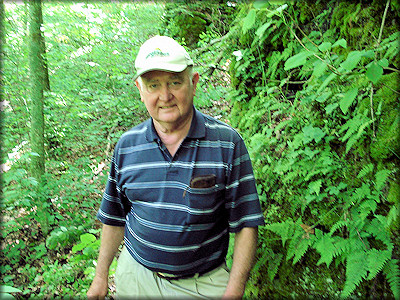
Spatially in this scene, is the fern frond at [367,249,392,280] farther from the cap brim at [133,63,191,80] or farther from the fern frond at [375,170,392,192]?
the cap brim at [133,63,191,80]

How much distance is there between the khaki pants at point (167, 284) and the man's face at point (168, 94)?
125cm

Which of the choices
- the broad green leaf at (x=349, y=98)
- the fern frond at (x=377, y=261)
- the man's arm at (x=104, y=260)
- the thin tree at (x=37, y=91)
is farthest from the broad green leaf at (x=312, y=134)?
the thin tree at (x=37, y=91)

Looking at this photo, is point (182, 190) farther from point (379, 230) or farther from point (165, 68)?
point (379, 230)

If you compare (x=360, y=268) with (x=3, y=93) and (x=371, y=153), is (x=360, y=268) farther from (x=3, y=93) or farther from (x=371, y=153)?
(x=3, y=93)

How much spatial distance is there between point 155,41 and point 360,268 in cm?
247

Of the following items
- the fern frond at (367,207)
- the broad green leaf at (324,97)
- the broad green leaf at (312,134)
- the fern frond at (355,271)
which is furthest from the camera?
the broad green leaf at (312,134)

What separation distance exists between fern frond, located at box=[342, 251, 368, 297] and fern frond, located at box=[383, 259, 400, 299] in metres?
0.15

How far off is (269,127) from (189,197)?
205cm

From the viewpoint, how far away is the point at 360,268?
2.26 metres

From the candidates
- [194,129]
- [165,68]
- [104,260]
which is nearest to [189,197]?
[194,129]

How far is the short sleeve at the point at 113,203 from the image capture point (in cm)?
237

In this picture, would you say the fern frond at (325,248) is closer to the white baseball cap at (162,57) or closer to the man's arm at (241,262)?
the man's arm at (241,262)

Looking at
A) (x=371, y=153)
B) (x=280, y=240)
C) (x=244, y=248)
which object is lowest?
(x=280, y=240)

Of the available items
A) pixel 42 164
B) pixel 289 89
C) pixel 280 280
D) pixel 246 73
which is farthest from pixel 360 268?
pixel 42 164
